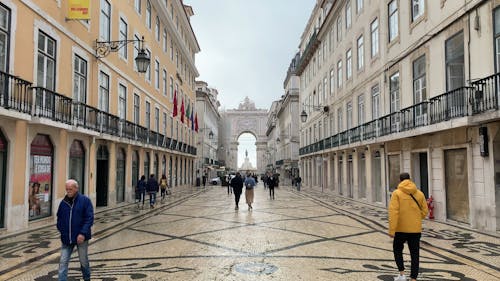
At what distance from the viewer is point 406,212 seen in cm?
532

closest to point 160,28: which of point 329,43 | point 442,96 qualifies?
point 329,43

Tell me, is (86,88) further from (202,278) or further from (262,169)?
(262,169)

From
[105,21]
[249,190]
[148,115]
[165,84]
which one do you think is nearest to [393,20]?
[249,190]

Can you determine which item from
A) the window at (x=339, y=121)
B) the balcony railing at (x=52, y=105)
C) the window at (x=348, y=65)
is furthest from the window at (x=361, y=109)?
the balcony railing at (x=52, y=105)

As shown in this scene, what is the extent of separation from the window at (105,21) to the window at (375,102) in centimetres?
1235

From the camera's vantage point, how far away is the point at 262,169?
109 m

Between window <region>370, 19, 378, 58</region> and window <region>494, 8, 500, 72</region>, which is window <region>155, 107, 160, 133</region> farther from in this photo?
window <region>494, 8, 500, 72</region>

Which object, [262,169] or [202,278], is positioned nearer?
[202,278]

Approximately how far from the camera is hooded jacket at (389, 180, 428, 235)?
530 cm

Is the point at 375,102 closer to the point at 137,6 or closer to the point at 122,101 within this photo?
the point at 122,101

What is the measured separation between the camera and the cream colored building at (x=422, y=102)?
10.2 m

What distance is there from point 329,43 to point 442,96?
1858 centimetres

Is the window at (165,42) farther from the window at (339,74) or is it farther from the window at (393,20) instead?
the window at (393,20)

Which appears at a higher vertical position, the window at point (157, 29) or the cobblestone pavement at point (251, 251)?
the window at point (157, 29)
